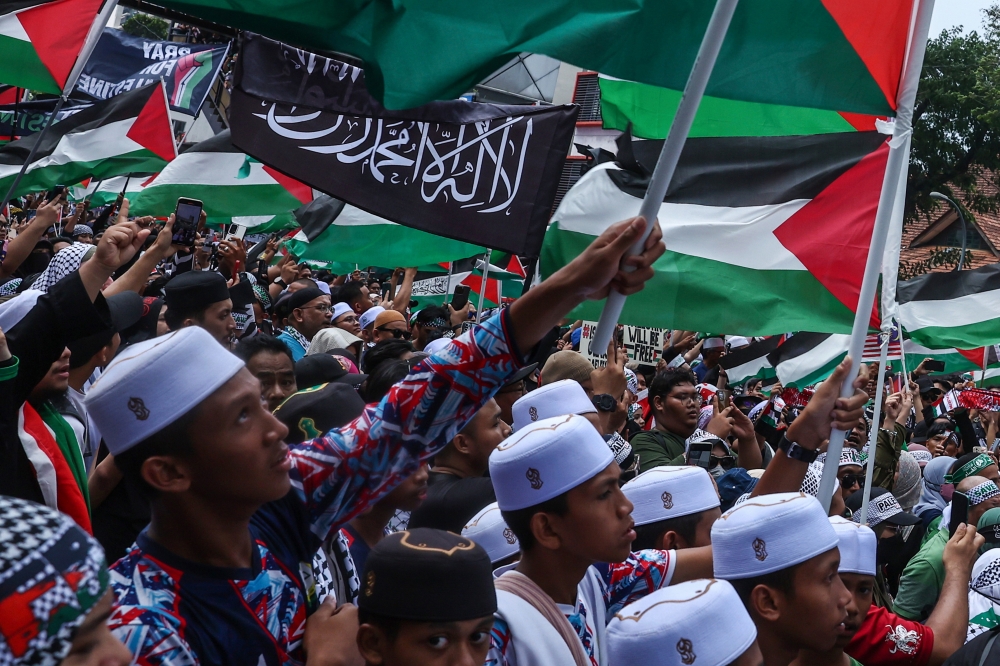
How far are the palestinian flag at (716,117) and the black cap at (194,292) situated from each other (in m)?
2.49

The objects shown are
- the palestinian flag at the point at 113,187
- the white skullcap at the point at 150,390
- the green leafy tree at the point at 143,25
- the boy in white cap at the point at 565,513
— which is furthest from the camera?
the green leafy tree at the point at 143,25

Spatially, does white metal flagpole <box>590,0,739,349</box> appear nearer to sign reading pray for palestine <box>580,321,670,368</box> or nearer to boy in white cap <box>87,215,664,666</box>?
boy in white cap <box>87,215,664,666</box>

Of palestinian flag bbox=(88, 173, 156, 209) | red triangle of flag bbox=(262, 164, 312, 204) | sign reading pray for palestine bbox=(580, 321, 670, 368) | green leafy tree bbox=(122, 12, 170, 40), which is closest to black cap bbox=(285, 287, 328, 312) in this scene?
red triangle of flag bbox=(262, 164, 312, 204)

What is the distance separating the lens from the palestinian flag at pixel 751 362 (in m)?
12.0

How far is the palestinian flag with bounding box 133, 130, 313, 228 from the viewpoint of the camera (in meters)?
10.5

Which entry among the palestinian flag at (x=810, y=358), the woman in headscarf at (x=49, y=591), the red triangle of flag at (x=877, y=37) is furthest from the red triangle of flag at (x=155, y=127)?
the woman in headscarf at (x=49, y=591)

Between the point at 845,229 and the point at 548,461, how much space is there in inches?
113

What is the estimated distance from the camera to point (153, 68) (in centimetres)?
1413

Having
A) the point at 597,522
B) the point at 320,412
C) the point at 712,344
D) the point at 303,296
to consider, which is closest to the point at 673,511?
the point at 597,522

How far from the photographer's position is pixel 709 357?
12805mm

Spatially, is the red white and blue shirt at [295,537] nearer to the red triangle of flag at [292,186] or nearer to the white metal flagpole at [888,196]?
the white metal flagpole at [888,196]

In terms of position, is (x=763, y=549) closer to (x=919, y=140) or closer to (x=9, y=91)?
(x=9, y=91)

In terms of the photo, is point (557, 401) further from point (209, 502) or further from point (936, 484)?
point (936, 484)

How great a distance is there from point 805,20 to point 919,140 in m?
29.7
